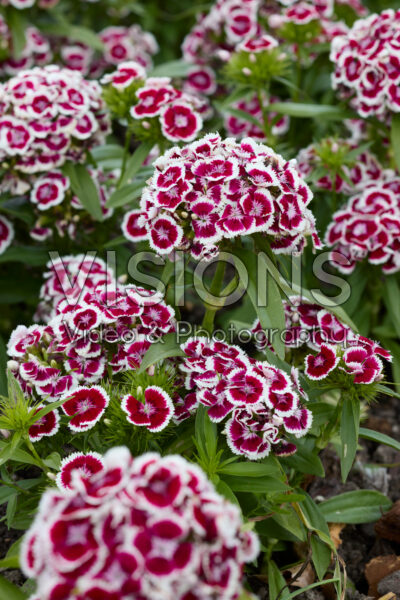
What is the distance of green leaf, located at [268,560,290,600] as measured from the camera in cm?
230

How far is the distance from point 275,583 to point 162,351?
35.7 inches

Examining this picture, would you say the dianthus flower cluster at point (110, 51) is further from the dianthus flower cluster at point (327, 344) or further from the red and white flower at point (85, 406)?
the red and white flower at point (85, 406)

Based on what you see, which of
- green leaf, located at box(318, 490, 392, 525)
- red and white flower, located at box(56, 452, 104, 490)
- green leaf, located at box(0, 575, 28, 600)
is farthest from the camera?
green leaf, located at box(318, 490, 392, 525)

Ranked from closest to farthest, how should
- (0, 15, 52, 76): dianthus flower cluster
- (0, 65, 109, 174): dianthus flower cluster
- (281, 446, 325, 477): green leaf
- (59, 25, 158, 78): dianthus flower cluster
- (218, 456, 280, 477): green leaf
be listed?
(218, 456, 280, 477): green leaf < (281, 446, 325, 477): green leaf < (0, 65, 109, 174): dianthus flower cluster < (0, 15, 52, 76): dianthus flower cluster < (59, 25, 158, 78): dianthus flower cluster

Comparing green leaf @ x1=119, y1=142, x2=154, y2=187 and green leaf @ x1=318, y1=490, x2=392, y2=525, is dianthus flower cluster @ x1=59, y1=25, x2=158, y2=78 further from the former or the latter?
green leaf @ x1=318, y1=490, x2=392, y2=525

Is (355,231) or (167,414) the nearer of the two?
(167,414)

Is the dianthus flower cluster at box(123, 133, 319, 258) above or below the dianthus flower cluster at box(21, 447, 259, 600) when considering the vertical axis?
above

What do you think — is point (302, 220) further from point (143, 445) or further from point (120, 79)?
point (120, 79)

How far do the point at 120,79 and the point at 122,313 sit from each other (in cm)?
136

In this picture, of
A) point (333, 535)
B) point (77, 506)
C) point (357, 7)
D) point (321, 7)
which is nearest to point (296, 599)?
point (333, 535)

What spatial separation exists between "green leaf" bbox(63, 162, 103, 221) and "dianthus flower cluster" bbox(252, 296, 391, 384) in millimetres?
1022

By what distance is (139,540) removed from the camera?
53.4 inches

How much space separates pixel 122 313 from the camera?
2369mm

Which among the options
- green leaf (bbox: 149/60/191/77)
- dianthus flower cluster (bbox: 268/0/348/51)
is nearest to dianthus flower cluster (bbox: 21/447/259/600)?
dianthus flower cluster (bbox: 268/0/348/51)
